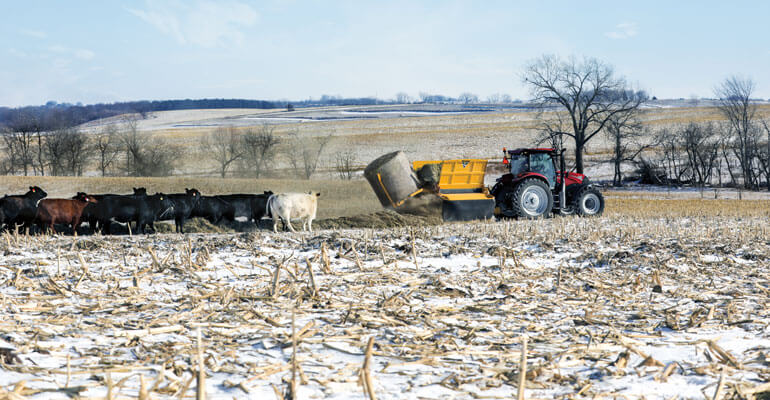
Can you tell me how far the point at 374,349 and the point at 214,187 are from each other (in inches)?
949

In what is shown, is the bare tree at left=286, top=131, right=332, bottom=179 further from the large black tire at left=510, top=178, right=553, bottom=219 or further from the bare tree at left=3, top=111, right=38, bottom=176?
the large black tire at left=510, top=178, right=553, bottom=219

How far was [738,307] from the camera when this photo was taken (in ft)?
18.2

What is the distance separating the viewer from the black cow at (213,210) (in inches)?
654

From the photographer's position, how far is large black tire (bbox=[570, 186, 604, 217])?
1695 centimetres

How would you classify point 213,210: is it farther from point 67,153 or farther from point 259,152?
point 67,153

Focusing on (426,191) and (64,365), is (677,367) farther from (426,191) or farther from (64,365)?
(426,191)

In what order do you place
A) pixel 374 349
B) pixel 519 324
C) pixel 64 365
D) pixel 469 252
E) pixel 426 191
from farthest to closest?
1. pixel 426 191
2. pixel 469 252
3. pixel 519 324
4. pixel 374 349
5. pixel 64 365

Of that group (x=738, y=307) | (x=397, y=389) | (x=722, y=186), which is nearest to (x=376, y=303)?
(x=397, y=389)

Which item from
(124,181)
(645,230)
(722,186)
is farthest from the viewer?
(722,186)

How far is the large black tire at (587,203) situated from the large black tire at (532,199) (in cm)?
107

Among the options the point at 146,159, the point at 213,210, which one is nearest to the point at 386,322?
the point at 213,210

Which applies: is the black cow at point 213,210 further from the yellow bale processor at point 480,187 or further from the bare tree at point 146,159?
the bare tree at point 146,159

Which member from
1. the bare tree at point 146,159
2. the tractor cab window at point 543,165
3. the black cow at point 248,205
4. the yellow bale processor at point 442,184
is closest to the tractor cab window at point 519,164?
the tractor cab window at point 543,165

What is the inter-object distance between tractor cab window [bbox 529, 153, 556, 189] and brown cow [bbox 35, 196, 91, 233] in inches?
472
